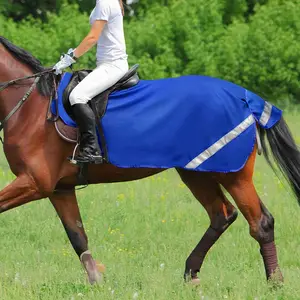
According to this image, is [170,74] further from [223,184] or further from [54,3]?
[223,184]

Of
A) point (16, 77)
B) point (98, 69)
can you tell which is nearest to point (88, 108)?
point (98, 69)

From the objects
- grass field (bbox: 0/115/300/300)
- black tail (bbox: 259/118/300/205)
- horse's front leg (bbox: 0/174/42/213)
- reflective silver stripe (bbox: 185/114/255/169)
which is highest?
horse's front leg (bbox: 0/174/42/213)

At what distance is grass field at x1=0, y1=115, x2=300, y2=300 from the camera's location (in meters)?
7.05

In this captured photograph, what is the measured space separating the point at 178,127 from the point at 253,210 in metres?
0.95

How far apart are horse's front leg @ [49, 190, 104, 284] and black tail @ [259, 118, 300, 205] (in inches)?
67.9

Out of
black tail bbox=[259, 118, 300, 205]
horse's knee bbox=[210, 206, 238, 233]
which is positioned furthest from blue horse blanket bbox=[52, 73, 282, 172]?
horse's knee bbox=[210, 206, 238, 233]

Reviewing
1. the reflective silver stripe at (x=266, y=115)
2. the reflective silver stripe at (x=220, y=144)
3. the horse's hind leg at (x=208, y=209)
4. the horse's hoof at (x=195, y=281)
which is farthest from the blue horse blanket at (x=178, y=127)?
the horse's hoof at (x=195, y=281)

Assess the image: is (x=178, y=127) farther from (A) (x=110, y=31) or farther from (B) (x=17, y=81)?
(B) (x=17, y=81)

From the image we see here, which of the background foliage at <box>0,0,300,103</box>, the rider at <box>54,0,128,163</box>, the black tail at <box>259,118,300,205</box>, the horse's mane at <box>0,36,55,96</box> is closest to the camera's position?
the rider at <box>54,0,128,163</box>

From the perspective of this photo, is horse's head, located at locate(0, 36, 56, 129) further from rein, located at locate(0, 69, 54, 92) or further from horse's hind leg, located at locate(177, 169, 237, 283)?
horse's hind leg, located at locate(177, 169, 237, 283)

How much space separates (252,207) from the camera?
759 centimetres

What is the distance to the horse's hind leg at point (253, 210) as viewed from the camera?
24.8 feet

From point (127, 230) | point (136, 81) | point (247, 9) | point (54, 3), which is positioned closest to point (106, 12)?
point (136, 81)

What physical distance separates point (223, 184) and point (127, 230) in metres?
2.57
